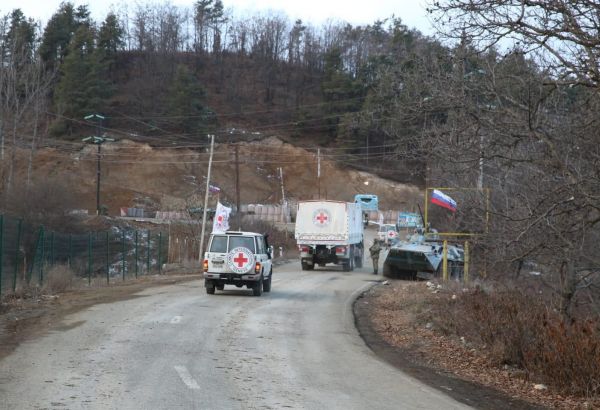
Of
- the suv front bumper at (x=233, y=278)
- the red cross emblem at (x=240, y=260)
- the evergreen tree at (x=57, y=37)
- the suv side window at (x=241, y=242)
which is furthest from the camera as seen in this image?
the evergreen tree at (x=57, y=37)

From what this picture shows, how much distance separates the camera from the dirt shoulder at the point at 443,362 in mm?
10172

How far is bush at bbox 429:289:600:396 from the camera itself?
10.4 m

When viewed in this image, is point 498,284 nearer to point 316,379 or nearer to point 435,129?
point 435,129

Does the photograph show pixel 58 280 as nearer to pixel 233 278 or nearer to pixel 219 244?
pixel 219 244

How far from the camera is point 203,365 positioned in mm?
11070

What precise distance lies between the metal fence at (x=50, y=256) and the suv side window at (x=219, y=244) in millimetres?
5661

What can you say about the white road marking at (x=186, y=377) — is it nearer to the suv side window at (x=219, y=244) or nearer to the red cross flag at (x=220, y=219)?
the suv side window at (x=219, y=244)

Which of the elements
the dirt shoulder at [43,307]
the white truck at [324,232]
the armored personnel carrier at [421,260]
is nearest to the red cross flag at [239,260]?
the dirt shoulder at [43,307]

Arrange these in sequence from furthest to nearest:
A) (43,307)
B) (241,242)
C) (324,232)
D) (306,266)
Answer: (306,266) → (324,232) → (241,242) → (43,307)

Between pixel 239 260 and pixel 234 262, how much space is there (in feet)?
0.52

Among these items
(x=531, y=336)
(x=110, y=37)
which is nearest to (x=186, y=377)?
(x=531, y=336)

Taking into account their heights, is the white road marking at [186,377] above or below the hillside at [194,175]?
below

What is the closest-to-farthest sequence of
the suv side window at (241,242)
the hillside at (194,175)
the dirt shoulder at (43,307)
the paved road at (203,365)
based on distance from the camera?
the paved road at (203,365) < the dirt shoulder at (43,307) < the suv side window at (241,242) < the hillside at (194,175)

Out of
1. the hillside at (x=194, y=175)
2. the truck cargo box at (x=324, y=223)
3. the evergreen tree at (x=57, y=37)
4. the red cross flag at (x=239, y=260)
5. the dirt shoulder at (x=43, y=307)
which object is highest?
the evergreen tree at (x=57, y=37)
